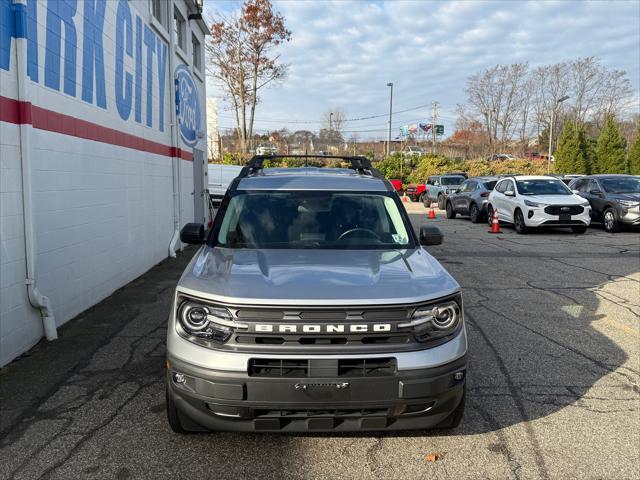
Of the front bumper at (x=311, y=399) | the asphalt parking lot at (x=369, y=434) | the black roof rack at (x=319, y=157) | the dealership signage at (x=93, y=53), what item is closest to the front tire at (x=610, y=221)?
the asphalt parking lot at (x=369, y=434)

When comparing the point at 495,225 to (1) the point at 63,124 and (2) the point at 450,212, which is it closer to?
(2) the point at 450,212

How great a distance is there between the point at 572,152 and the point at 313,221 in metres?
37.8

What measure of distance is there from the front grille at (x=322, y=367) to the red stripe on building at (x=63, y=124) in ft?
12.1

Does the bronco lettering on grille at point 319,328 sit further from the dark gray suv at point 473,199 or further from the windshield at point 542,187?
the dark gray suv at point 473,199

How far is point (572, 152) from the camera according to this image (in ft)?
122

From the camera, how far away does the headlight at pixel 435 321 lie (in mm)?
3010

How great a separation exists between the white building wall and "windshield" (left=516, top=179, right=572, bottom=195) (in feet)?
37.1

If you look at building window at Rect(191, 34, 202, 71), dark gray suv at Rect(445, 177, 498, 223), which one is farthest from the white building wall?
dark gray suv at Rect(445, 177, 498, 223)

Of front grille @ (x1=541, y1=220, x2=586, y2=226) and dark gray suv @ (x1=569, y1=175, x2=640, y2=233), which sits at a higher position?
dark gray suv @ (x1=569, y1=175, x2=640, y2=233)

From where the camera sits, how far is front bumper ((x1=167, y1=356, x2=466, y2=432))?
9.23 ft

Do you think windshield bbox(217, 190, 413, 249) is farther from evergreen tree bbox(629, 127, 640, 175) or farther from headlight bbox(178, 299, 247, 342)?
evergreen tree bbox(629, 127, 640, 175)

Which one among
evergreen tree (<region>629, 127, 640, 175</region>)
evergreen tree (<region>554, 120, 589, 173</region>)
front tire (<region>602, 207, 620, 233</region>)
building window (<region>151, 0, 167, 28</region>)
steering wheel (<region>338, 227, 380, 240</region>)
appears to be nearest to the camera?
steering wheel (<region>338, 227, 380, 240</region>)

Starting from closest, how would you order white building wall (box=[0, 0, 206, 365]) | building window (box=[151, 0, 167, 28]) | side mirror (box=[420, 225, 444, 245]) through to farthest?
side mirror (box=[420, 225, 444, 245]) → white building wall (box=[0, 0, 206, 365]) → building window (box=[151, 0, 167, 28])

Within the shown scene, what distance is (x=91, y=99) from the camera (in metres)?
6.97
